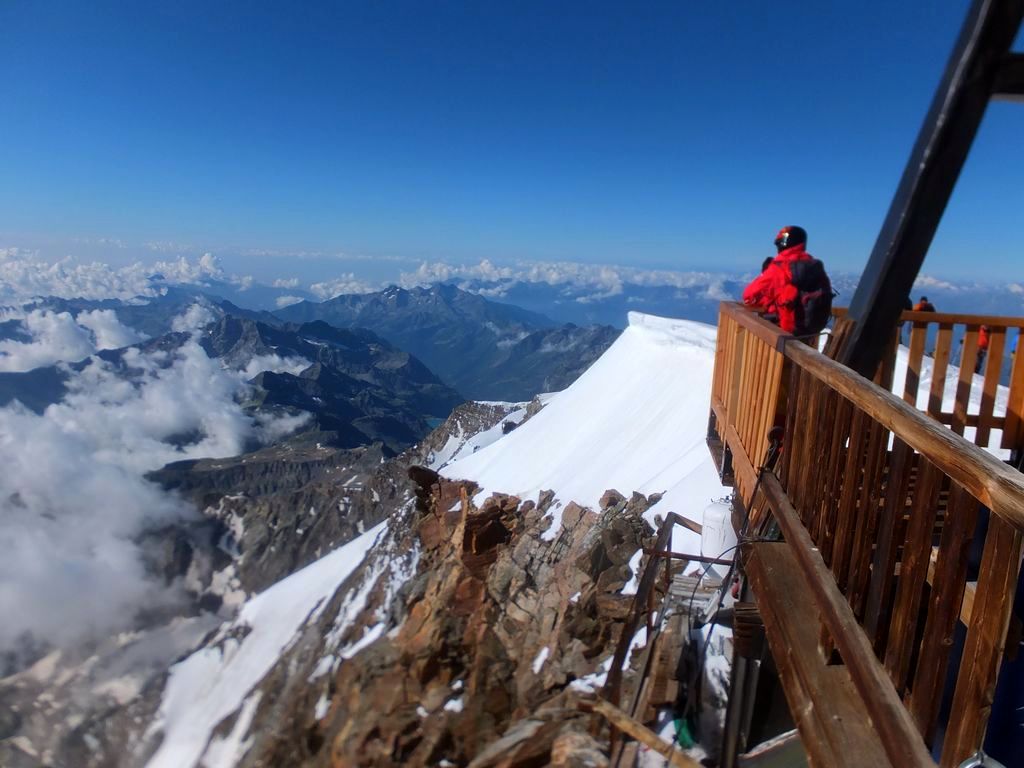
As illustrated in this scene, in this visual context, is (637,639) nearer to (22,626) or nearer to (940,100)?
(940,100)

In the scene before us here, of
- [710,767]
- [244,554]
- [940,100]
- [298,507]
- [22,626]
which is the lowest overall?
[22,626]

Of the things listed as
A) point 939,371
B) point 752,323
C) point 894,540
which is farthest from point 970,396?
point 894,540

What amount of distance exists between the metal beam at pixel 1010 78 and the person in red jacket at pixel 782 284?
8.31ft

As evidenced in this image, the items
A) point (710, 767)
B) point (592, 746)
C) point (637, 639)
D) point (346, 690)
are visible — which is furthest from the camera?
point (346, 690)

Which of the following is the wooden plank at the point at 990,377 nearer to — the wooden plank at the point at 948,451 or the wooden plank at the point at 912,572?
the wooden plank at the point at 948,451

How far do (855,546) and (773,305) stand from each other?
3444 mm

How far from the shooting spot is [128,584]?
178500mm

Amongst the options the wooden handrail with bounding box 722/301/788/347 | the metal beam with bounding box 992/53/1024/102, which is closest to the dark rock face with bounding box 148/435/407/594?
the wooden handrail with bounding box 722/301/788/347

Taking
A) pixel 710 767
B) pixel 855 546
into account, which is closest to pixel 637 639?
pixel 710 767

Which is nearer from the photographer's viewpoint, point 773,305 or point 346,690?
point 773,305

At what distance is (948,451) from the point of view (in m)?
1.70

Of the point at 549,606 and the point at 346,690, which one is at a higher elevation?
the point at 549,606

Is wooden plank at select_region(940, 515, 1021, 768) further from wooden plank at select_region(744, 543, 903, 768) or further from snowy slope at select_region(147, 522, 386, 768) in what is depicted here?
snowy slope at select_region(147, 522, 386, 768)

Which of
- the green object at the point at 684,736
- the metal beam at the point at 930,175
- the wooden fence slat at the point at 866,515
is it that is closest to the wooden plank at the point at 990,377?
the metal beam at the point at 930,175
